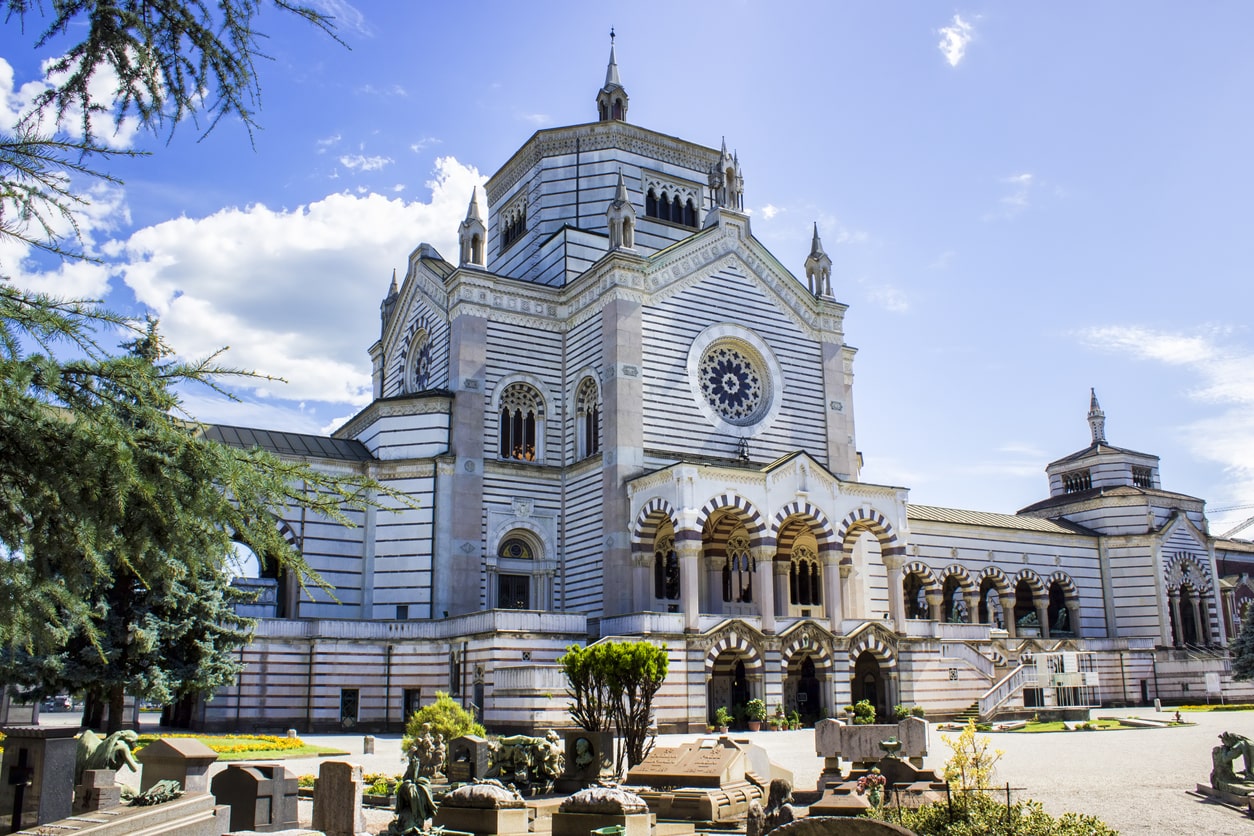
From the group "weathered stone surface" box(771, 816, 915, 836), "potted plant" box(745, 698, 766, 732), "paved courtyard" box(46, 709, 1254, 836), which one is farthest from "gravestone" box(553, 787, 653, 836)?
"potted plant" box(745, 698, 766, 732)

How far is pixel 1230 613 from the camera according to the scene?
211 feet

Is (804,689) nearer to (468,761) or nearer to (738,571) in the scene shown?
(738,571)

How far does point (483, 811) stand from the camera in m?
14.5

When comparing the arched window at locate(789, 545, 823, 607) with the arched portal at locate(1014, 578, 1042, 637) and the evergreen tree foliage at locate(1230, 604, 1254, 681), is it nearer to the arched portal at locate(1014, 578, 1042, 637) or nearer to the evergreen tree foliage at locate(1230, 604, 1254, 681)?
the arched portal at locate(1014, 578, 1042, 637)

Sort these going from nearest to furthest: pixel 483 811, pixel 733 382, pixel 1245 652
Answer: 1. pixel 483 811
2. pixel 733 382
3. pixel 1245 652

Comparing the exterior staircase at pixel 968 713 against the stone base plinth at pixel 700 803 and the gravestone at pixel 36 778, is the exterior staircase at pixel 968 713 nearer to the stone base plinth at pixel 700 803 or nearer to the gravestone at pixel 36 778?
the stone base plinth at pixel 700 803

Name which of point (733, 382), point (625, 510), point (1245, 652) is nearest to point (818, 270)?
point (733, 382)

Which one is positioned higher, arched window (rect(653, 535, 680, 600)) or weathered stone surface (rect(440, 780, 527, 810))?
arched window (rect(653, 535, 680, 600))

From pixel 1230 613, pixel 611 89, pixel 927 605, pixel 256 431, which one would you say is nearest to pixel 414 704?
pixel 256 431

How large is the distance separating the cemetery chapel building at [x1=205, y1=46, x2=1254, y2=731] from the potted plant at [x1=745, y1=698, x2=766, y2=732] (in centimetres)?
69

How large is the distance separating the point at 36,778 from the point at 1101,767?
18469mm

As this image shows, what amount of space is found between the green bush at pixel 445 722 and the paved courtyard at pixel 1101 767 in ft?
2.77

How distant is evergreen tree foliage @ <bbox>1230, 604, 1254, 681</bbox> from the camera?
151ft

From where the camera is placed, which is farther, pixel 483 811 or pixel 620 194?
pixel 620 194
